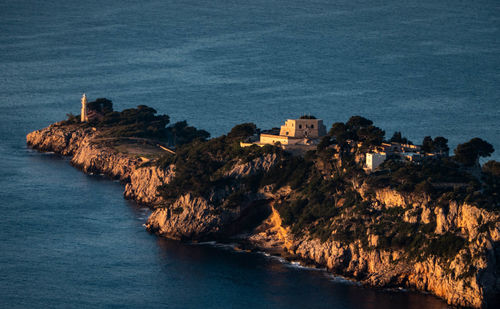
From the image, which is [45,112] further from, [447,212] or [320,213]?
[447,212]

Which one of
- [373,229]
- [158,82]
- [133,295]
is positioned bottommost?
[133,295]

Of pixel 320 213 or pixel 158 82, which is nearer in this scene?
pixel 320 213

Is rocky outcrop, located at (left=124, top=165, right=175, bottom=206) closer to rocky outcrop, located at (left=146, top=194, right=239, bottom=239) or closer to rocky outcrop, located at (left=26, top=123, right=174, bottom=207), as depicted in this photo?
rocky outcrop, located at (left=26, top=123, right=174, bottom=207)

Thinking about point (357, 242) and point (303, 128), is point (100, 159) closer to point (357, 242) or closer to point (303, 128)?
point (303, 128)

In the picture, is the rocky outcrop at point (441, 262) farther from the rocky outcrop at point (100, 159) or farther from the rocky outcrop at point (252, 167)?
the rocky outcrop at point (100, 159)

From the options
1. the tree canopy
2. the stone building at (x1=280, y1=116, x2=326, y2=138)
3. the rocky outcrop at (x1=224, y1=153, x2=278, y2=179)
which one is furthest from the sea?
the tree canopy

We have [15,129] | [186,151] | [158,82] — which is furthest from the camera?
[158,82]

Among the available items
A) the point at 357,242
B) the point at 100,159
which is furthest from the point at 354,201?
the point at 100,159

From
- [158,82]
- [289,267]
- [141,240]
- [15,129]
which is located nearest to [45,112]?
[15,129]

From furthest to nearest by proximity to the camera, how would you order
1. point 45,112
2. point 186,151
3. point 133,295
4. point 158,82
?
Result: 1. point 158,82
2. point 45,112
3. point 186,151
4. point 133,295
